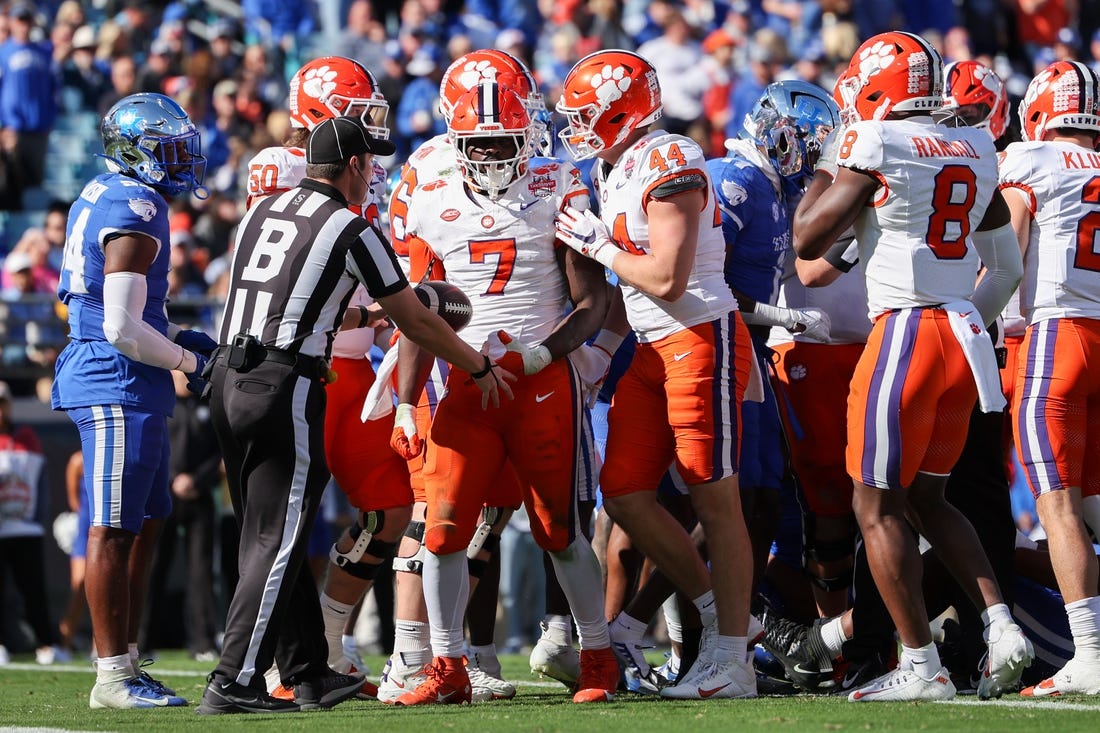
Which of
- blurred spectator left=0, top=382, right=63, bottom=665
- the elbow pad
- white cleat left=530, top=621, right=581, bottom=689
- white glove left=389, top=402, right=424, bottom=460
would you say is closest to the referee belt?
white glove left=389, top=402, right=424, bottom=460

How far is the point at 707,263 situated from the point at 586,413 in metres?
0.78

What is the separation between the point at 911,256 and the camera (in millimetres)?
5766


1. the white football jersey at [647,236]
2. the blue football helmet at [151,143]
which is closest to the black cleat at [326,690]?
the white football jersey at [647,236]

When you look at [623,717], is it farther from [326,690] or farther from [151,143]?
[151,143]

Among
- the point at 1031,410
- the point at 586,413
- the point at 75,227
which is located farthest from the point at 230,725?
the point at 1031,410

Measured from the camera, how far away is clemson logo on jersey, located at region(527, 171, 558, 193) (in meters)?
6.20

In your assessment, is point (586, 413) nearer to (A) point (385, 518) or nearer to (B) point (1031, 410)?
(A) point (385, 518)

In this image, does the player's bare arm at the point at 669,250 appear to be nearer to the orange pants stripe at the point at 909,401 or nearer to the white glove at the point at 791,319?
the orange pants stripe at the point at 909,401

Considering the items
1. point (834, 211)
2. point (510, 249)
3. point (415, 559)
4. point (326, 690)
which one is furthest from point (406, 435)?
point (834, 211)

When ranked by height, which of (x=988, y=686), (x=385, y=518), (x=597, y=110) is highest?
(x=597, y=110)

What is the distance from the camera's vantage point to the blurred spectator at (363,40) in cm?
1653

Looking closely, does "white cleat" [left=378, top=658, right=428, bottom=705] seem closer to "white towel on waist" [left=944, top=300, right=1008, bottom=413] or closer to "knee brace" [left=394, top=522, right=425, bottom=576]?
"knee brace" [left=394, top=522, right=425, bottom=576]

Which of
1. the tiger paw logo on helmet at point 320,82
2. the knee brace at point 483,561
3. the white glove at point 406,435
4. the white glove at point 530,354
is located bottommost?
the knee brace at point 483,561

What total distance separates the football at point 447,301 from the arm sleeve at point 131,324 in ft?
3.66
